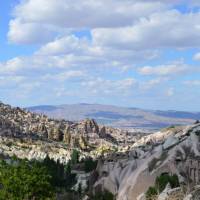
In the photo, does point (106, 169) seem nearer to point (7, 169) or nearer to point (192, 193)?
point (7, 169)

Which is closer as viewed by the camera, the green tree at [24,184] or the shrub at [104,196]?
the green tree at [24,184]

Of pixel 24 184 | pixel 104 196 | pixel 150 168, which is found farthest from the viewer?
pixel 104 196

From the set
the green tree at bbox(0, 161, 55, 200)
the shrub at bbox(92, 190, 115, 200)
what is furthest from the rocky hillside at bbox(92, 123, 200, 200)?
the green tree at bbox(0, 161, 55, 200)

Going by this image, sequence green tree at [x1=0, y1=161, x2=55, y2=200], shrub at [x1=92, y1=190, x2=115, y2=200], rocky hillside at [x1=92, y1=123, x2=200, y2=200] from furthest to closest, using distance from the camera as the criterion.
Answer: shrub at [x1=92, y1=190, x2=115, y2=200] → rocky hillside at [x1=92, y1=123, x2=200, y2=200] → green tree at [x1=0, y1=161, x2=55, y2=200]

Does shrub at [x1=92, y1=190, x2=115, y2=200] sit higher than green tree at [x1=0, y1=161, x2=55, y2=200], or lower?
lower

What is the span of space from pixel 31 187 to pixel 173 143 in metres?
82.1

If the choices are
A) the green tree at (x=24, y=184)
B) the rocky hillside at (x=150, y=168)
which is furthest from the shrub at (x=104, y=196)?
the green tree at (x=24, y=184)

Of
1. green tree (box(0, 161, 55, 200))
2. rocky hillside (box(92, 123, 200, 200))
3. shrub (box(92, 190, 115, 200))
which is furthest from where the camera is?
shrub (box(92, 190, 115, 200))

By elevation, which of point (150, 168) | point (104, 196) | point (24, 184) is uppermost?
point (24, 184)

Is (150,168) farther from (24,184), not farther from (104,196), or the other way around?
(24,184)

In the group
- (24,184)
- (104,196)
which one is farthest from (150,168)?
(24,184)

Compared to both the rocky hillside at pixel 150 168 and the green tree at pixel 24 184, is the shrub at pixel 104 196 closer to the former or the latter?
the rocky hillside at pixel 150 168

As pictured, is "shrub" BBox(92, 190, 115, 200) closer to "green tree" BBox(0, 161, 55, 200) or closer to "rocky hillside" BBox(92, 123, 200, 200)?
"rocky hillside" BBox(92, 123, 200, 200)

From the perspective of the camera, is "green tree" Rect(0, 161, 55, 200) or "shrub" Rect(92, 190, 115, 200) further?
"shrub" Rect(92, 190, 115, 200)
